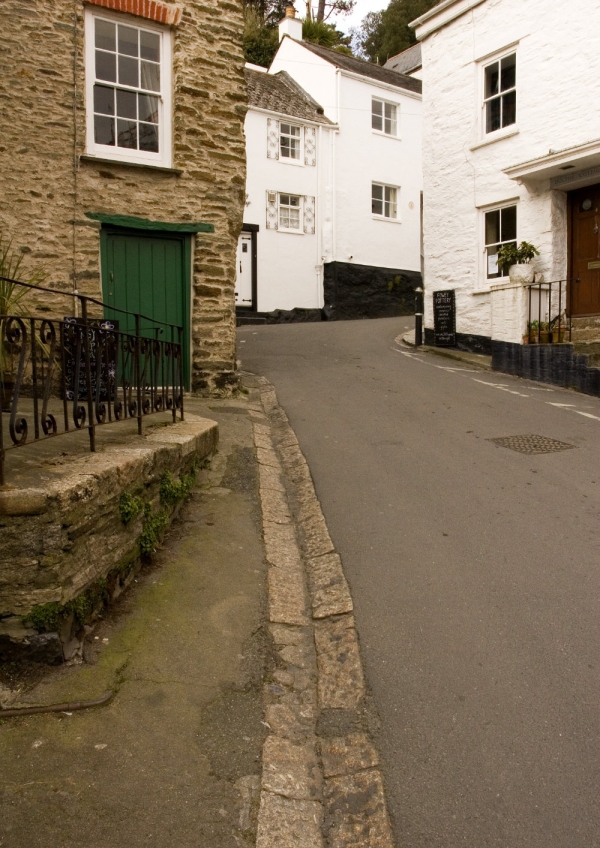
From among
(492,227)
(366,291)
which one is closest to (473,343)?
(492,227)

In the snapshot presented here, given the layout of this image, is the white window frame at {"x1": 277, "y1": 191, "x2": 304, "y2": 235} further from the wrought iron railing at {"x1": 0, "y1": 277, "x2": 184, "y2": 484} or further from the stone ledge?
the stone ledge

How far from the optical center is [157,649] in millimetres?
3637

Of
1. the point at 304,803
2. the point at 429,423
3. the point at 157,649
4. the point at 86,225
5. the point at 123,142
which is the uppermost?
the point at 123,142

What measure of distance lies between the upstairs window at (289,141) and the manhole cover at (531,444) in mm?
18047

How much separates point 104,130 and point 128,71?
2.97ft

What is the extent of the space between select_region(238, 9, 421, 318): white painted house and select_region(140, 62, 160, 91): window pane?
42.0 ft

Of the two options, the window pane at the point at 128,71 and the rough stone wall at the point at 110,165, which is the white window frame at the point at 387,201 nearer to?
the rough stone wall at the point at 110,165

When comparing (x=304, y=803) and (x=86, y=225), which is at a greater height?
(x=86, y=225)

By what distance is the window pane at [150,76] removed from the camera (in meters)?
9.64

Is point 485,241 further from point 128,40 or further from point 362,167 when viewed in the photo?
point 362,167

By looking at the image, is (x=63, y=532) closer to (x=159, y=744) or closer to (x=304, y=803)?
(x=159, y=744)

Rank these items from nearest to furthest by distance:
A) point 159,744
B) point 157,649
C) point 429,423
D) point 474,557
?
point 159,744 → point 157,649 → point 474,557 → point 429,423

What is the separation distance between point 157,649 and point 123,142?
26.0 feet

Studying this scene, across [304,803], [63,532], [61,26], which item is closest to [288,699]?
[304,803]
